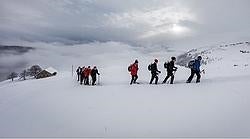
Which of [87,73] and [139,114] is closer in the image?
[139,114]

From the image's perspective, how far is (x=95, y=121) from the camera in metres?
12.9

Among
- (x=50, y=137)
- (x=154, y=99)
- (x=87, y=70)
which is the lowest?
(x=50, y=137)

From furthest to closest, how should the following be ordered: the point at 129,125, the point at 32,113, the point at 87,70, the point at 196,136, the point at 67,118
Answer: the point at 87,70
the point at 32,113
the point at 67,118
the point at 129,125
the point at 196,136

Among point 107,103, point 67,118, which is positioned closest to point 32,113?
point 67,118

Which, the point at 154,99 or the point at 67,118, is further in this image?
the point at 154,99

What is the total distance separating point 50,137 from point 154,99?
6.65 m

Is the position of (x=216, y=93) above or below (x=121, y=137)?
above

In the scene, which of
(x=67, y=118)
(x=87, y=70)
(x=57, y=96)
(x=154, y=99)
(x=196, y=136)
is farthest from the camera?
(x=87, y=70)

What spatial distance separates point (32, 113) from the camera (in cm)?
1510

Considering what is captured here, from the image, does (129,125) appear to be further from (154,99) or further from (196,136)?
(154,99)

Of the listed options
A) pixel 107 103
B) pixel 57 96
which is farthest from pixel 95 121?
pixel 57 96

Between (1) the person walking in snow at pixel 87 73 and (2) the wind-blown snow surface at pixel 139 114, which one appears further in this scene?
(1) the person walking in snow at pixel 87 73

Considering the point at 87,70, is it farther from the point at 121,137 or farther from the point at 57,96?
the point at 121,137

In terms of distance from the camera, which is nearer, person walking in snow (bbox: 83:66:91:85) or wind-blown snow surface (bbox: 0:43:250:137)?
Answer: wind-blown snow surface (bbox: 0:43:250:137)
